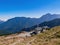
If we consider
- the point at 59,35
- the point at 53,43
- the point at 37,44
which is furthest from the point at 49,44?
the point at 59,35

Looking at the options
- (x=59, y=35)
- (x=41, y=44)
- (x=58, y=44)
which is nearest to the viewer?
(x=58, y=44)

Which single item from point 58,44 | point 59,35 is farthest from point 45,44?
point 59,35

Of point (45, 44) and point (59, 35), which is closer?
point (45, 44)

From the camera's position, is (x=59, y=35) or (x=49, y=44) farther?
(x=59, y=35)

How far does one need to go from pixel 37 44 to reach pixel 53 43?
7.97 meters

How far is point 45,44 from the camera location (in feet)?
225

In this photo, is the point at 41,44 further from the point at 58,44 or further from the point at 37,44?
the point at 58,44

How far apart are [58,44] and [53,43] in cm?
343

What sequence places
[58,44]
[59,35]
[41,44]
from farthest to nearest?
[59,35] < [41,44] < [58,44]

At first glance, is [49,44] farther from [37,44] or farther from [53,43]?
[37,44]

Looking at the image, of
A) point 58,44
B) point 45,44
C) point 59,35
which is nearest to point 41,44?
point 45,44

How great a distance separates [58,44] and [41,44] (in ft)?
28.5

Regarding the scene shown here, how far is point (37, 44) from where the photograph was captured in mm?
70562

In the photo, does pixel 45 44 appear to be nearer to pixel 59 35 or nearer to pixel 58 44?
pixel 58 44
